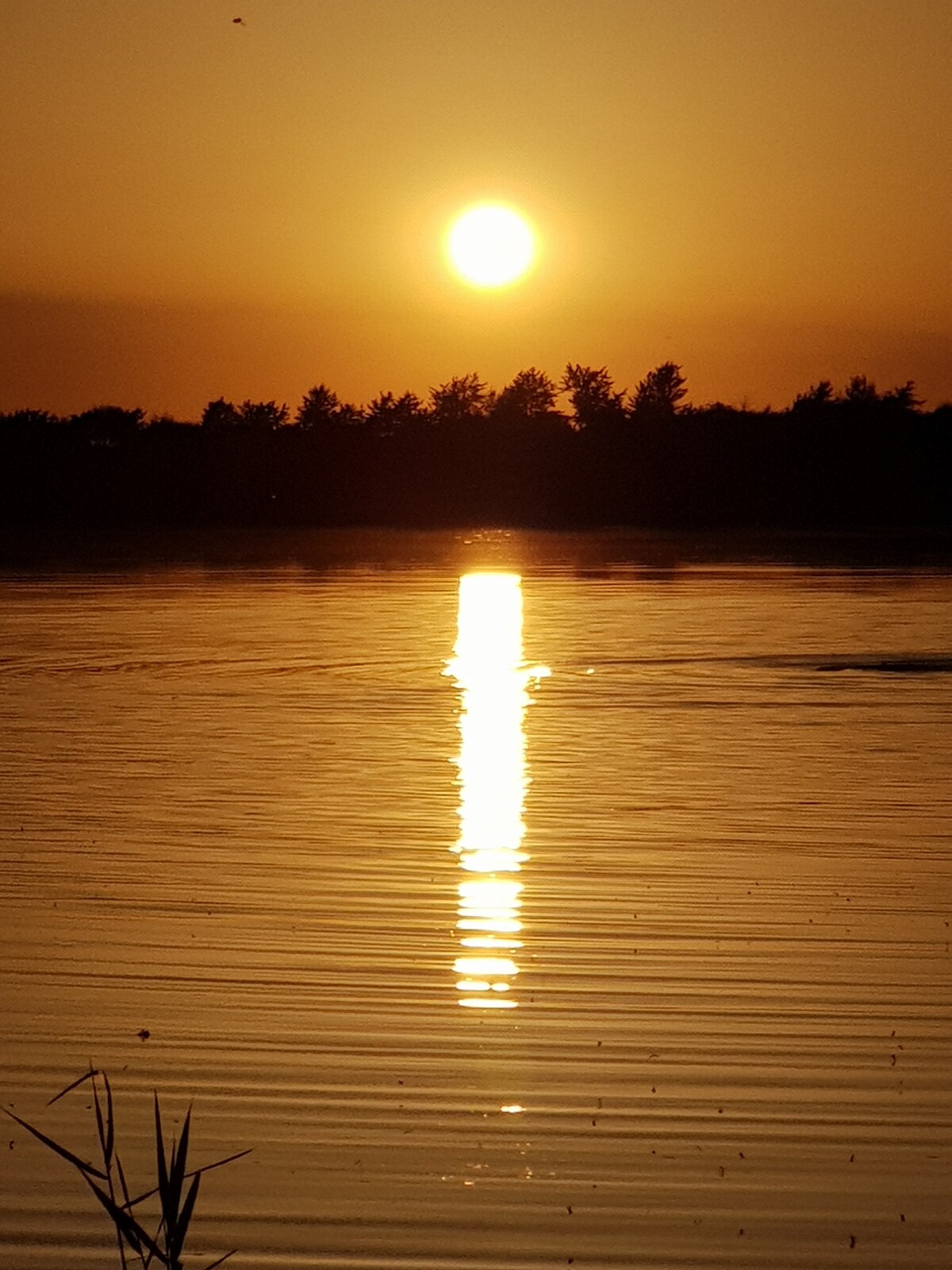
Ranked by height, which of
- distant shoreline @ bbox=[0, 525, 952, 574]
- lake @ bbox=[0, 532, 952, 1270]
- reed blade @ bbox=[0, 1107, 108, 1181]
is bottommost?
lake @ bbox=[0, 532, 952, 1270]

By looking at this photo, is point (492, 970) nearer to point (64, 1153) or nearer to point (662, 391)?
point (64, 1153)

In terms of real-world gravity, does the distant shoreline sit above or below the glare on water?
above

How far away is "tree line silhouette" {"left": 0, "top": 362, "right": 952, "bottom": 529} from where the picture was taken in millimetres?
84312

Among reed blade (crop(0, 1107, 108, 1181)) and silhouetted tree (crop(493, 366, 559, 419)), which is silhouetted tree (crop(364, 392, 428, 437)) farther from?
reed blade (crop(0, 1107, 108, 1181))

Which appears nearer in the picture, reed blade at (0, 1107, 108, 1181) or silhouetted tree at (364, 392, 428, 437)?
reed blade at (0, 1107, 108, 1181)

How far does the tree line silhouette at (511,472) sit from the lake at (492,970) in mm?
67359

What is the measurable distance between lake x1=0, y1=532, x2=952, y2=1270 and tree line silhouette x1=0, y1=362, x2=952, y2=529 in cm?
6736

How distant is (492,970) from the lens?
23.1 feet

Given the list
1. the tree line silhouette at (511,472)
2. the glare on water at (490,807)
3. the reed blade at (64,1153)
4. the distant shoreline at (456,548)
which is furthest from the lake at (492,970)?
the tree line silhouette at (511,472)

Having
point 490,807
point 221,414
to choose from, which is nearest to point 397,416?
point 221,414

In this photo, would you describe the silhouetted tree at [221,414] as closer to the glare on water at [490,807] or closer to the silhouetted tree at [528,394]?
the silhouetted tree at [528,394]

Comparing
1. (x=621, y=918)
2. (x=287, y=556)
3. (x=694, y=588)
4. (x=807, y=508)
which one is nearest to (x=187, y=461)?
(x=807, y=508)

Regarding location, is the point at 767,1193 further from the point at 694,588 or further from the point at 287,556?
the point at 287,556

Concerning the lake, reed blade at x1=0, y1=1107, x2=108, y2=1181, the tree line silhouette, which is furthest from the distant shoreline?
reed blade at x1=0, y1=1107, x2=108, y2=1181
